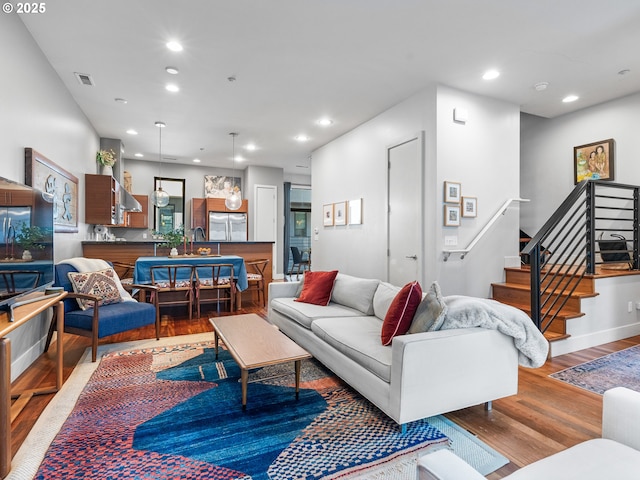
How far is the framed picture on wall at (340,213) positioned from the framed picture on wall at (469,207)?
6.73ft

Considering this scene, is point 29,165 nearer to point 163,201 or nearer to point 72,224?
point 72,224

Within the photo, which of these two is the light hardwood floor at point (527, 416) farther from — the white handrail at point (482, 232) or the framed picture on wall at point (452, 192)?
the framed picture on wall at point (452, 192)

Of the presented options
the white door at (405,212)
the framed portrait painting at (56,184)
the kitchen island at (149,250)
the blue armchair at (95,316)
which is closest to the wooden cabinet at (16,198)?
the framed portrait painting at (56,184)

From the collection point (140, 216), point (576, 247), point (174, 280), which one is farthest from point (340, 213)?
point (140, 216)

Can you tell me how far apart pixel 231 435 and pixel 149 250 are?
14.6 ft

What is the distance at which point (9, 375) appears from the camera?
173 centimetres

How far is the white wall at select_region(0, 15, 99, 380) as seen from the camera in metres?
2.73

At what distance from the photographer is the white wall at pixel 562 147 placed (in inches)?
179

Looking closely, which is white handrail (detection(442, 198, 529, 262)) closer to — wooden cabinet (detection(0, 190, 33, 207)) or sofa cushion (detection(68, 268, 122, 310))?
sofa cushion (detection(68, 268, 122, 310))

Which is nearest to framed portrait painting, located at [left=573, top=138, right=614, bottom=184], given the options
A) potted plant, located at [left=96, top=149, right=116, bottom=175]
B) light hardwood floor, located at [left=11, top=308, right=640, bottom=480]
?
light hardwood floor, located at [left=11, top=308, right=640, bottom=480]

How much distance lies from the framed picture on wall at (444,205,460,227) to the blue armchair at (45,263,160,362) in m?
3.44

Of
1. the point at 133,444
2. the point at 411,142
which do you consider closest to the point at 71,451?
the point at 133,444

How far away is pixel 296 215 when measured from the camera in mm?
11258

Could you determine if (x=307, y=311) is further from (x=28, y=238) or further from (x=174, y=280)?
(x=174, y=280)
